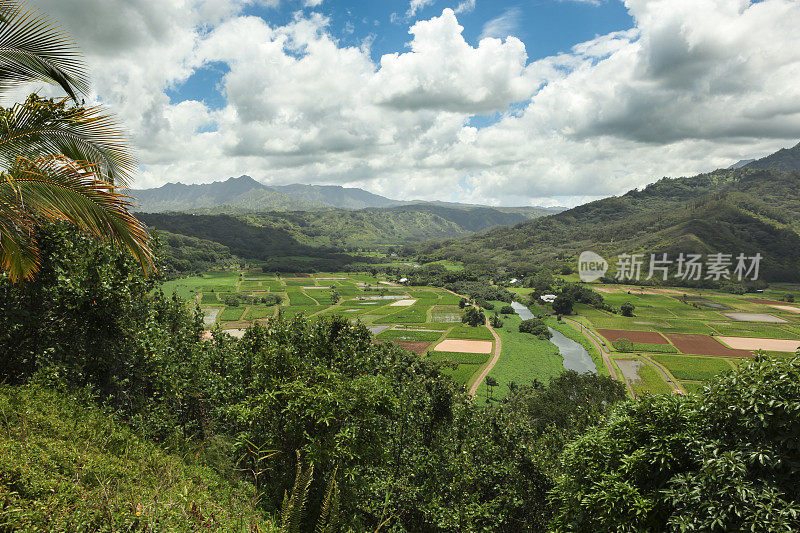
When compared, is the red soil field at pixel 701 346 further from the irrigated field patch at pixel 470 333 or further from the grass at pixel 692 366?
the irrigated field patch at pixel 470 333

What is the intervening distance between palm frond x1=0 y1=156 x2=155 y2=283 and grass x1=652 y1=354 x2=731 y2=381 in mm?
69167

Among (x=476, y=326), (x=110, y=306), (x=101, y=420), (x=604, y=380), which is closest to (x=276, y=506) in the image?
(x=101, y=420)

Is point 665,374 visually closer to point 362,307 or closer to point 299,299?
point 362,307

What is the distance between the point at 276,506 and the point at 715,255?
543 ft

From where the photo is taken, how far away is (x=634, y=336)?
236 feet

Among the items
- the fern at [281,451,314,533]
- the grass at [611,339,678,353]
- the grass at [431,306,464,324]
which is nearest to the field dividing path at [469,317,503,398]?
the grass at [431,306,464,324]

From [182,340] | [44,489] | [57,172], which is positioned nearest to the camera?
[44,489]

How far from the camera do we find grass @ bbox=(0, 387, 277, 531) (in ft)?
15.2

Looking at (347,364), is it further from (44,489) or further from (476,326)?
(476,326)

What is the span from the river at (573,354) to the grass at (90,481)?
54820mm

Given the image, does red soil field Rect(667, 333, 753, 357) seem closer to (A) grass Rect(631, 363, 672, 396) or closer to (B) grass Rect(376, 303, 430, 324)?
(A) grass Rect(631, 363, 672, 396)

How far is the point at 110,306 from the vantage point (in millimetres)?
10922

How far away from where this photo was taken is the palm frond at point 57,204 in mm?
6113

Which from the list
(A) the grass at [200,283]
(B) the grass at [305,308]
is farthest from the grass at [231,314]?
(A) the grass at [200,283]
